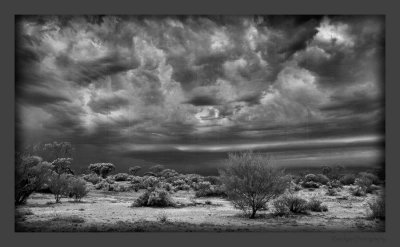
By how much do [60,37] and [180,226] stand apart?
944 cm

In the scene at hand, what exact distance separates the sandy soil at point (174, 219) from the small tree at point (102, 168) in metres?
1.82

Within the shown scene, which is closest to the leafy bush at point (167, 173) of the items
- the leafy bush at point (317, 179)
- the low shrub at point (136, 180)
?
the low shrub at point (136, 180)

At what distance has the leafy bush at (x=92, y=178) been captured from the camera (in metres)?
21.5

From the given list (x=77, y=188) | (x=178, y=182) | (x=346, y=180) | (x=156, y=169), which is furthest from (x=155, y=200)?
(x=346, y=180)

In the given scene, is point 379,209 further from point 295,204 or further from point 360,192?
point 360,192

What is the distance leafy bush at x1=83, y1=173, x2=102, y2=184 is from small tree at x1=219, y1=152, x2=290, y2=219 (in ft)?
30.4

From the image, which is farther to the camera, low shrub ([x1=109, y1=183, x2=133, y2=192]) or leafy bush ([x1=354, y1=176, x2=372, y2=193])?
low shrub ([x1=109, y1=183, x2=133, y2=192])

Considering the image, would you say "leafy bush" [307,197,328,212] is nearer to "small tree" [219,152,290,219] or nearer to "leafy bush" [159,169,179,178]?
"small tree" [219,152,290,219]

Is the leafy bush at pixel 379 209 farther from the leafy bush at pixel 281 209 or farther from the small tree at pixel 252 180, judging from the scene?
the small tree at pixel 252 180

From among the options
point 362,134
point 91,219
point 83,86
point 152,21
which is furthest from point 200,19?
point 91,219

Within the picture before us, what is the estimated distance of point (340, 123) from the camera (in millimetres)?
16219

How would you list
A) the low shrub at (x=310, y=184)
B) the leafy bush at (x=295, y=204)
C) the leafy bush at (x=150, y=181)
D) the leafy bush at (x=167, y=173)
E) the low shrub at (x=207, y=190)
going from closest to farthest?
the leafy bush at (x=295, y=204)
the leafy bush at (x=167, y=173)
the leafy bush at (x=150, y=181)
the low shrub at (x=207, y=190)
the low shrub at (x=310, y=184)

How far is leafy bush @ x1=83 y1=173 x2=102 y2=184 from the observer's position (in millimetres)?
21469

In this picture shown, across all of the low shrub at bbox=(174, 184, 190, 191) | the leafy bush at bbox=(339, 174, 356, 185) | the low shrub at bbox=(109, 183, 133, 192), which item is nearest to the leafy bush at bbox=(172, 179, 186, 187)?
the low shrub at bbox=(174, 184, 190, 191)
